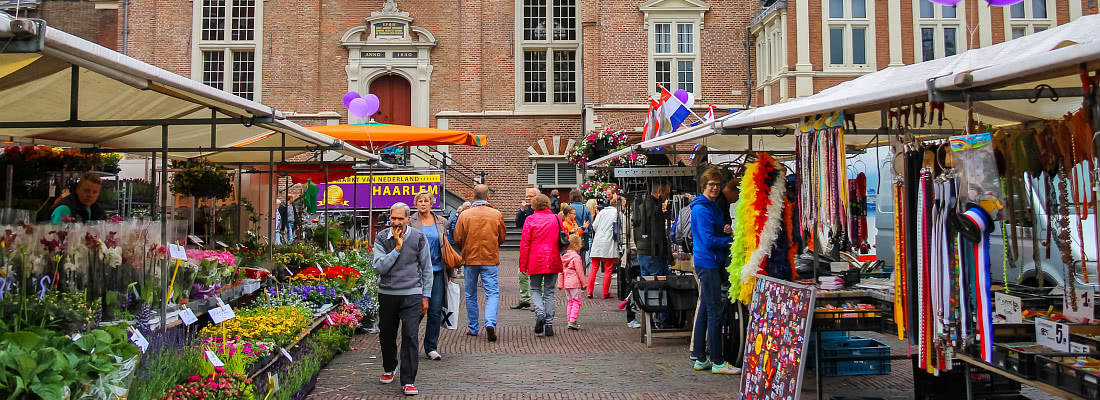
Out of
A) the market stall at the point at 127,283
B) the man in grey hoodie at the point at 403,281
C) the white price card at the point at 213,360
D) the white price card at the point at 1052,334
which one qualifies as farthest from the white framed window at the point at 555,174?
the white price card at the point at 1052,334

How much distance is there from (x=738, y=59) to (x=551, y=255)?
59.2ft

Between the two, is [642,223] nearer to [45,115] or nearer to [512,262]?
[45,115]

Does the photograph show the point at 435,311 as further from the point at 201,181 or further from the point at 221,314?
the point at 201,181

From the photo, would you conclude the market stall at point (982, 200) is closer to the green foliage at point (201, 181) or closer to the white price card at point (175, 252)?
the white price card at point (175, 252)

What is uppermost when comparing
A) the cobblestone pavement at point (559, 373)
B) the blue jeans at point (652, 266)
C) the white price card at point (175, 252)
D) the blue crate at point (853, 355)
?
the white price card at point (175, 252)

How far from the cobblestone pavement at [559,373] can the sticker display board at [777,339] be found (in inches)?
29.1

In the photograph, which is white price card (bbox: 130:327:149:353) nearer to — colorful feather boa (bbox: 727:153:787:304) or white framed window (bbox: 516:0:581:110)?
colorful feather boa (bbox: 727:153:787:304)

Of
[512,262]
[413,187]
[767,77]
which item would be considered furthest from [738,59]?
[413,187]

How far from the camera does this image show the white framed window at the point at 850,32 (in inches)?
918

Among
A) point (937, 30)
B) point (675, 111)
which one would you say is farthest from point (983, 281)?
point (937, 30)

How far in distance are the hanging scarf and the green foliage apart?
27.2 feet

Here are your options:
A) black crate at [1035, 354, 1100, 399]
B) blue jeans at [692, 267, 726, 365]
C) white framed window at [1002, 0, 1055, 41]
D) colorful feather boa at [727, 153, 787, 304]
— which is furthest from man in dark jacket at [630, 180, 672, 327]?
white framed window at [1002, 0, 1055, 41]

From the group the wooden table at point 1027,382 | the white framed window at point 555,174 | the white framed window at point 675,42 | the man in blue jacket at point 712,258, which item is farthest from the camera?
the white framed window at point 555,174

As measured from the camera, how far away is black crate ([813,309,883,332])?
5578 mm
